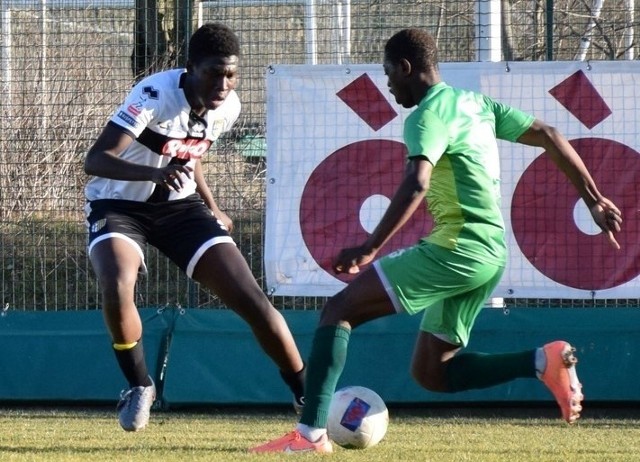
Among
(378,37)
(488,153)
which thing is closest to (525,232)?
(378,37)

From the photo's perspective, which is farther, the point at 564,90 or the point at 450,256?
the point at 564,90

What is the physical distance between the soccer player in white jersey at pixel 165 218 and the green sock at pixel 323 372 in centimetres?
85

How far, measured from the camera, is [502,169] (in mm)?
8602

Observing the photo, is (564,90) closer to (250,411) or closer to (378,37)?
(378,37)

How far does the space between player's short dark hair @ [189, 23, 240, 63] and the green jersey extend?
132 centimetres

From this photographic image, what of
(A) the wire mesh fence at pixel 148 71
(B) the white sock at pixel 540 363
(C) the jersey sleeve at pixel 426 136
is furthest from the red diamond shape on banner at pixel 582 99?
(C) the jersey sleeve at pixel 426 136

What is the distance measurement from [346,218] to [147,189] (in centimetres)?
227

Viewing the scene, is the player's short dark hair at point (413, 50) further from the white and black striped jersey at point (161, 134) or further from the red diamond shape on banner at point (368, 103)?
the red diamond shape on banner at point (368, 103)

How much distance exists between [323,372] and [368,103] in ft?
11.0

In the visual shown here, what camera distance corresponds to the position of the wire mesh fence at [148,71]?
9.10 meters

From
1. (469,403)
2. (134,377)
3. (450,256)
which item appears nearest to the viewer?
(450,256)

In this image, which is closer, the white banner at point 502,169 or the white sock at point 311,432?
the white sock at point 311,432

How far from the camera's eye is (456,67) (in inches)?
338

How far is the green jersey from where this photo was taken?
18.5ft
